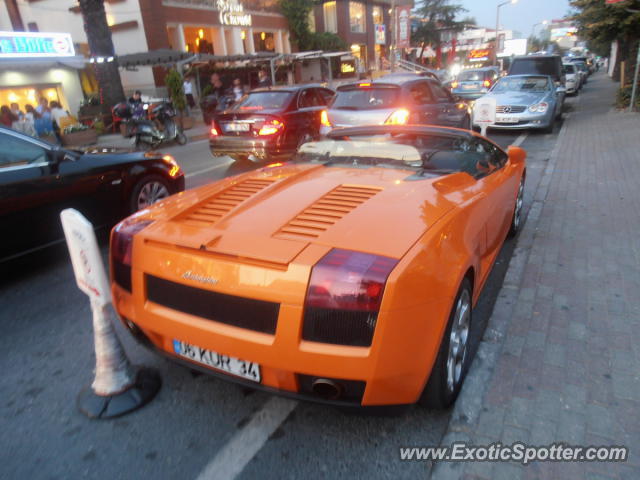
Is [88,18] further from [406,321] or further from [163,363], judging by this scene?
[406,321]

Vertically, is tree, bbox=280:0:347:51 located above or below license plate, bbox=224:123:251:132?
above

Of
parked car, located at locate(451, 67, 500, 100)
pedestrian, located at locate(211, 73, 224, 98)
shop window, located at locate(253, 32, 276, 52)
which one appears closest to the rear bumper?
parked car, located at locate(451, 67, 500, 100)

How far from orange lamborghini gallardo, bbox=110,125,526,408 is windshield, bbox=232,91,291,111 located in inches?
269

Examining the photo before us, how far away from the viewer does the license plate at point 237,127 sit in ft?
30.2

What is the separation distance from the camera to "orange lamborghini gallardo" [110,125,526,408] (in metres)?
2.01

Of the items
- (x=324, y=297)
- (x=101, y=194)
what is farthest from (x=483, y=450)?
(x=101, y=194)

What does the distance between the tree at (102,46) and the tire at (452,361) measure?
17.6m

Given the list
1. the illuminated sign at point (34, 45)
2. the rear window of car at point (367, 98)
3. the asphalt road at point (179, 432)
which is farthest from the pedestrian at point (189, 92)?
the asphalt road at point (179, 432)

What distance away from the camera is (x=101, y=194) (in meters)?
5.10

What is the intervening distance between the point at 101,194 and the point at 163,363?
272 centimetres

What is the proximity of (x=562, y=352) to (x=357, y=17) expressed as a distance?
1797 inches

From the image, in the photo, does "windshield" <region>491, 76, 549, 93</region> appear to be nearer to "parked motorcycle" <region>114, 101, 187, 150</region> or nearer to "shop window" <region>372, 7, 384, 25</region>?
"parked motorcycle" <region>114, 101, 187, 150</region>

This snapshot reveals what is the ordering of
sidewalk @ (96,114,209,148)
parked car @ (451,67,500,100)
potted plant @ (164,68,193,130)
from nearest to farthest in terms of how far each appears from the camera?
sidewalk @ (96,114,209,148), parked car @ (451,67,500,100), potted plant @ (164,68,193,130)

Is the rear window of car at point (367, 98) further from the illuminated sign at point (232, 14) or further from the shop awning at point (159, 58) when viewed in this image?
the illuminated sign at point (232, 14)
